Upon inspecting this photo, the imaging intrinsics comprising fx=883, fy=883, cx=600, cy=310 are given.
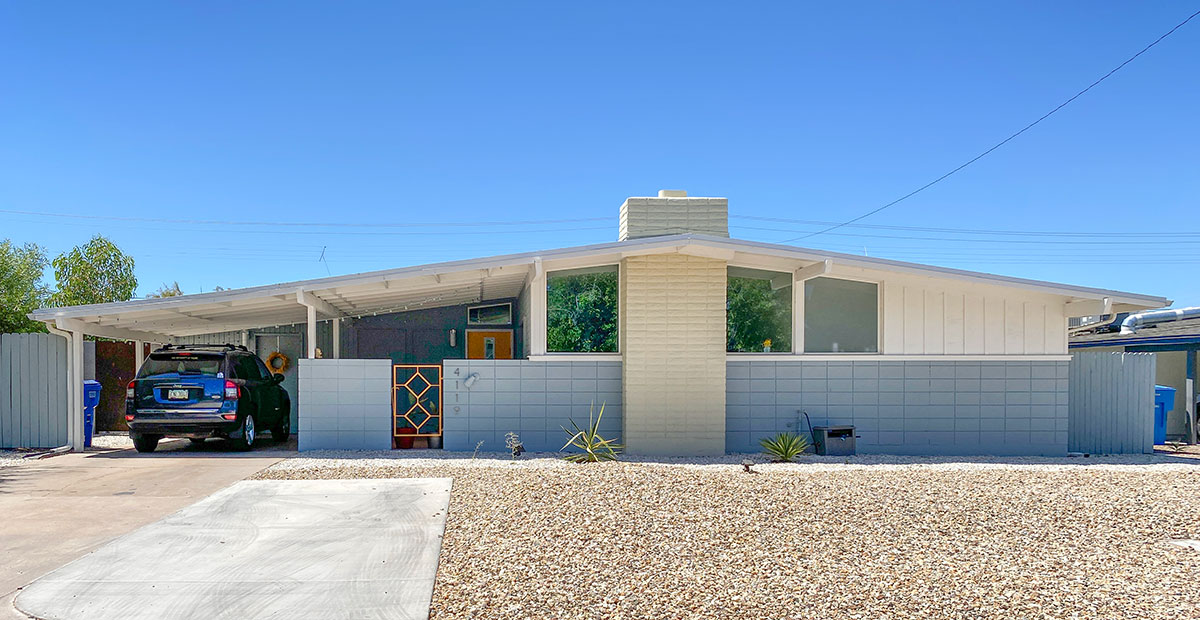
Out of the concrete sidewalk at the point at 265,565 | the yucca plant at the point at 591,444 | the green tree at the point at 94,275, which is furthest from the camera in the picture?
the green tree at the point at 94,275

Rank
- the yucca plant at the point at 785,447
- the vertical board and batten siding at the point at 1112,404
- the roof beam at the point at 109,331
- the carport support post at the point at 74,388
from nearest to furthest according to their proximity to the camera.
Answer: the yucca plant at the point at 785,447 → the roof beam at the point at 109,331 → the carport support post at the point at 74,388 → the vertical board and batten siding at the point at 1112,404

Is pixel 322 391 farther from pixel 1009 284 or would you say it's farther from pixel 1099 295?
pixel 1099 295

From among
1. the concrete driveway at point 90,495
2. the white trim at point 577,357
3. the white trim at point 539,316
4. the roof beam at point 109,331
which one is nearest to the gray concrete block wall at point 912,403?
the white trim at point 577,357

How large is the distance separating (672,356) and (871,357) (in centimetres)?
301

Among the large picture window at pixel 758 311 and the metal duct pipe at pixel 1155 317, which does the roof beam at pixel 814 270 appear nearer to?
the large picture window at pixel 758 311

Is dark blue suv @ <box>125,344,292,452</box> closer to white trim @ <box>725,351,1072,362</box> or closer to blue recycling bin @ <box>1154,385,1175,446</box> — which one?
white trim @ <box>725,351,1072,362</box>

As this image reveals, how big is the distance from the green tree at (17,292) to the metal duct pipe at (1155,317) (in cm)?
2363

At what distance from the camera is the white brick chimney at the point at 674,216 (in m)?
13.3

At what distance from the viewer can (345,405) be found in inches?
480

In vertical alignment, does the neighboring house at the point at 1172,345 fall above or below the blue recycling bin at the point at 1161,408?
above

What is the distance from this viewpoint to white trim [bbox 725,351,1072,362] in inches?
500

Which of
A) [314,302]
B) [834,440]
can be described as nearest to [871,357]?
[834,440]

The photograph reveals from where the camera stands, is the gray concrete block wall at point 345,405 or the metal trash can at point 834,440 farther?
the metal trash can at point 834,440

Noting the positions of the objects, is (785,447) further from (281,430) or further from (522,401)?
(281,430)
